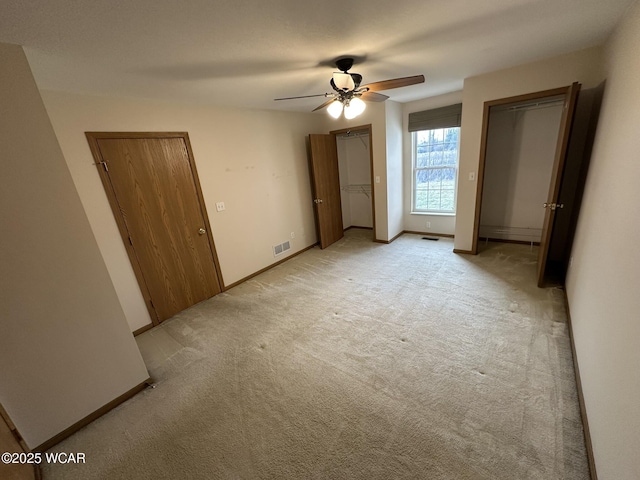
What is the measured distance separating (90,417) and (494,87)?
4.96 metres

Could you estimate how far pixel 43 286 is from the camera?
151 centimetres

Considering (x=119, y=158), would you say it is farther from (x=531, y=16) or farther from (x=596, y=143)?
(x=596, y=143)

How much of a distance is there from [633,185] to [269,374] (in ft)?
8.32

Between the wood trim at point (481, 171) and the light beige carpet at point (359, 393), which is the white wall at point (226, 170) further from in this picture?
the wood trim at point (481, 171)

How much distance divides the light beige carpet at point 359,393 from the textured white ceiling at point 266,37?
2.33m

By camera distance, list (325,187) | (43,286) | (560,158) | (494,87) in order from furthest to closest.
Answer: (325,187) < (494,87) < (560,158) < (43,286)

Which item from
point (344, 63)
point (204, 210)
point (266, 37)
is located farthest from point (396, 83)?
point (204, 210)

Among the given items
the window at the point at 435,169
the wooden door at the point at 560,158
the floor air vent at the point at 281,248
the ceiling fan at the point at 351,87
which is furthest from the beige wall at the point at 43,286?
the window at the point at 435,169

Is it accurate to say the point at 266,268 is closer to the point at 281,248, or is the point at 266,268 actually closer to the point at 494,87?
the point at 281,248

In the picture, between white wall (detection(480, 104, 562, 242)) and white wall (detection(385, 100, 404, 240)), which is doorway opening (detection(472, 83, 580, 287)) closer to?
white wall (detection(480, 104, 562, 242))

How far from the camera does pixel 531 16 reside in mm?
1633

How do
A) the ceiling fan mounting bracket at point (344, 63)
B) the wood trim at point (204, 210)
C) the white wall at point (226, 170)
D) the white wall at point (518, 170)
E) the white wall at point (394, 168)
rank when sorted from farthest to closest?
the white wall at point (394, 168)
the white wall at point (518, 170)
the wood trim at point (204, 210)
the white wall at point (226, 170)
the ceiling fan mounting bracket at point (344, 63)

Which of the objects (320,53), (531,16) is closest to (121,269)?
(320,53)

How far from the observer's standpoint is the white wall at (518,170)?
3.42 metres
